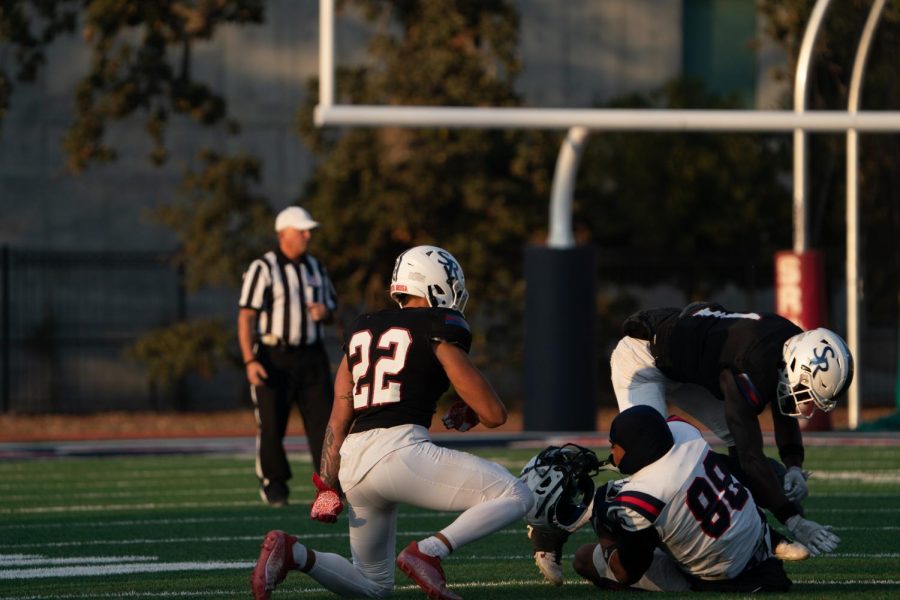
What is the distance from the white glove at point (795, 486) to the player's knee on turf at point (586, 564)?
0.78 m

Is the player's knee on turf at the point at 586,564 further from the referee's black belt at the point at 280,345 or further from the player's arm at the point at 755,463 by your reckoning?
the referee's black belt at the point at 280,345

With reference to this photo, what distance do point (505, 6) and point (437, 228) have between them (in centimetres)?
263

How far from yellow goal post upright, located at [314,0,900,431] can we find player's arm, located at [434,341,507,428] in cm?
854

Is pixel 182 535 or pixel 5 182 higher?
pixel 5 182

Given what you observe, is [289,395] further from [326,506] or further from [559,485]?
[326,506]

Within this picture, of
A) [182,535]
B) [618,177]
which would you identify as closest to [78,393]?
[618,177]

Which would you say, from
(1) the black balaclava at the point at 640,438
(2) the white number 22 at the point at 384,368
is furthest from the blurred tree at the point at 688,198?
(2) the white number 22 at the point at 384,368

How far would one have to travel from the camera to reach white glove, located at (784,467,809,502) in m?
6.59

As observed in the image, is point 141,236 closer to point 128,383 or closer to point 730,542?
point 128,383

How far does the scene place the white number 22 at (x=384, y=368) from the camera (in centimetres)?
596

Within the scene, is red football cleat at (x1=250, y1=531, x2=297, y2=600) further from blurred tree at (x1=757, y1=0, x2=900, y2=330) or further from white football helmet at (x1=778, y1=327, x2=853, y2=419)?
blurred tree at (x1=757, y1=0, x2=900, y2=330)

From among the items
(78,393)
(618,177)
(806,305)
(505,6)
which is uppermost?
(505,6)

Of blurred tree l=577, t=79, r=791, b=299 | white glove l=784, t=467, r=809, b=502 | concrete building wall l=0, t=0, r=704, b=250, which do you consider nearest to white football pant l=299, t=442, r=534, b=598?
white glove l=784, t=467, r=809, b=502

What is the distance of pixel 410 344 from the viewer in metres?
5.95
